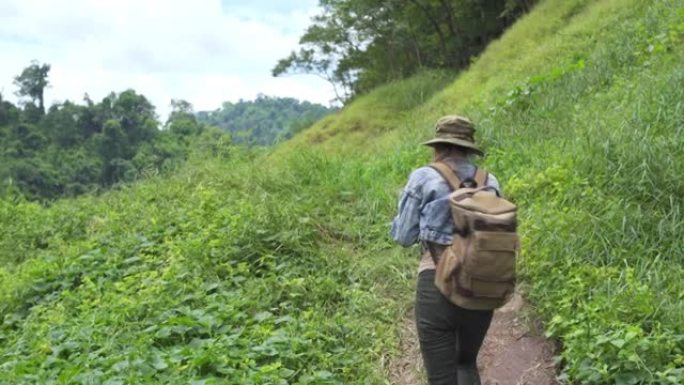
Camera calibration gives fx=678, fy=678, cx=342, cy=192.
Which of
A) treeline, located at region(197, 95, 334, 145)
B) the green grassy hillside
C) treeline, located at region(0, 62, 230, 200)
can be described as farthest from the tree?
the green grassy hillside

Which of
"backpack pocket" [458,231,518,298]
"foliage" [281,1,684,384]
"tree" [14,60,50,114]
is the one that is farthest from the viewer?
"tree" [14,60,50,114]

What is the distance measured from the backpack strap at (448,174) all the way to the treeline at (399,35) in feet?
52.0

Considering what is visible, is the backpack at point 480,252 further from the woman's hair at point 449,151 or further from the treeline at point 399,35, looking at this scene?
the treeline at point 399,35

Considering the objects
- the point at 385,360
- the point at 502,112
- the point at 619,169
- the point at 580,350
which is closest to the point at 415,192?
the point at 580,350

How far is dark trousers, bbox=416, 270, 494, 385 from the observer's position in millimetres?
3047

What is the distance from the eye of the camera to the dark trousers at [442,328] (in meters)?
3.05

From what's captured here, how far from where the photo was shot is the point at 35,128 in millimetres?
39375

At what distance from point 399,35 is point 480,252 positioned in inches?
830

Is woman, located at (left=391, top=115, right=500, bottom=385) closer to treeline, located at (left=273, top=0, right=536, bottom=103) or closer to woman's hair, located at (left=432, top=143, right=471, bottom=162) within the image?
woman's hair, located at (left=432, top=143, right=471, bottom=162)

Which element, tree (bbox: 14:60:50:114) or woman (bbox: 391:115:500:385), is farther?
tree (bbox: 14:60:50:114)

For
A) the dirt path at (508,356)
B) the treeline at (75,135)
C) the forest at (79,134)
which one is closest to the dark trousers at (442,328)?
the dirt path at (508,356)

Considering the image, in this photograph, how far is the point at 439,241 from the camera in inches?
121

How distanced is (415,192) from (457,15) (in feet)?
63.7

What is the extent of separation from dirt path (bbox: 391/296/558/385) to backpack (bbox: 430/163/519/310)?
1.33 meters
